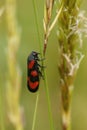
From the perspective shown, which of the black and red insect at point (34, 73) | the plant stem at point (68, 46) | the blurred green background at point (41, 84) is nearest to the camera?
the plant stem at point (68, 46)

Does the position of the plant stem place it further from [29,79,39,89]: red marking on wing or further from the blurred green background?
the blurred green background

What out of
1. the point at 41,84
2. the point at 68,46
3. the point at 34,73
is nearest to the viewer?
the point at 68,46

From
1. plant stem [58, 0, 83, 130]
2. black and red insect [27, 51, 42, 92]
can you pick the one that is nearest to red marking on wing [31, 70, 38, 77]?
black and red insect [27, 51, 42, 92]

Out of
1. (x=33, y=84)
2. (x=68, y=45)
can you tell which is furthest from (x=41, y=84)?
(x=68, y=45)

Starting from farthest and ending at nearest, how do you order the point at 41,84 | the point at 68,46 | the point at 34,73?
1. the point at 41,84
2. the point at 34,73
3. the point at 68,46

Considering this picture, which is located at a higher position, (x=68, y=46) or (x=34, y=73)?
(x=68, y=46)

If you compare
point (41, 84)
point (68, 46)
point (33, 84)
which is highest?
point (68, 46)

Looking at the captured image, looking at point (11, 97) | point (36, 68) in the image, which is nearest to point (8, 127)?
point (36, 68)

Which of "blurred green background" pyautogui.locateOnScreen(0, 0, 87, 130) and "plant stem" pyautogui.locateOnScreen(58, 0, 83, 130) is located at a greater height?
"plant stem" pyautogui.locateOnScreen(58, 0, 83, 130)

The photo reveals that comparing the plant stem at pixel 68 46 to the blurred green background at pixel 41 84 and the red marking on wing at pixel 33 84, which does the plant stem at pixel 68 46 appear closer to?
the red marking on wing at pixel 33 84

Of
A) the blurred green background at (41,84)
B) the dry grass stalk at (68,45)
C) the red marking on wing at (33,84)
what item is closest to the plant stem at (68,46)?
the dry grass stalk at (68,45)

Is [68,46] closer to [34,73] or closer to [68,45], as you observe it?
[68,45]
